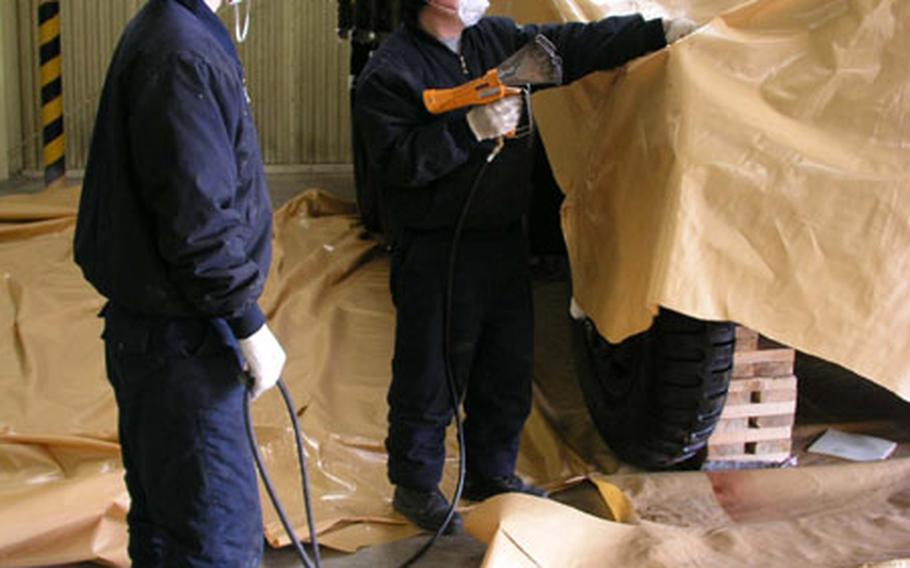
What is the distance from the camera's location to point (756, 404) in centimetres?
359

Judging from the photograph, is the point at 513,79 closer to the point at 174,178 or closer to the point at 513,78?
the point at 513,78

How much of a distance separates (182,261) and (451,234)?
1.22m

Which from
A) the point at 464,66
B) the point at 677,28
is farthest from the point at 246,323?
the point at 677,28

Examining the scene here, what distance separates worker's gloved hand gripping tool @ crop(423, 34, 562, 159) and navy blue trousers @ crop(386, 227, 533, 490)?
0.45m

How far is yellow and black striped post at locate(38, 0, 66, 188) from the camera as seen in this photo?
8.59 metres

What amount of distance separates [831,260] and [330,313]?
2856mm

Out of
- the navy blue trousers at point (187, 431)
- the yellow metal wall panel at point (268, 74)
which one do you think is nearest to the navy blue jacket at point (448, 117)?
the navy blue trousers at point (187, 431)

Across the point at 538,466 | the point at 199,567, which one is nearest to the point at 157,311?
the point at 199,567

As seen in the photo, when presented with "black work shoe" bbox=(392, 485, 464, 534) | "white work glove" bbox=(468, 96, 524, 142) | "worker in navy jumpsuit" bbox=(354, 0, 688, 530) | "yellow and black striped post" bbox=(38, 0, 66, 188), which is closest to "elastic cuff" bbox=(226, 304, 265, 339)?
"worker in navy jumpsuit" bbox=(354, 0, 688, 530)

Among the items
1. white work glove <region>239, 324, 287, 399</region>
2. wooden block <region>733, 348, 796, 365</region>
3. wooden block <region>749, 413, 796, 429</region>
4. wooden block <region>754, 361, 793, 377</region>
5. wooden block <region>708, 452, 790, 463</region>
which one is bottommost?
wooden block <region>708, 452, 790, 463</region>

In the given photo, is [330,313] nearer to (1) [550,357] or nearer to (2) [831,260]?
(1) [550,357]

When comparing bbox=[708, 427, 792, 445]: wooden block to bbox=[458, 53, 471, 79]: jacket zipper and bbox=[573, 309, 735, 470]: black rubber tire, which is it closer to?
bbox=[573, 309, 735, 470]: black rubber tire

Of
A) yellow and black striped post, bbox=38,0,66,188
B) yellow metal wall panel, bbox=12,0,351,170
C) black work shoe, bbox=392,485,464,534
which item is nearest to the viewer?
black work shoe, bbox=392,485,464,534

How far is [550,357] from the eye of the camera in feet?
15.6
